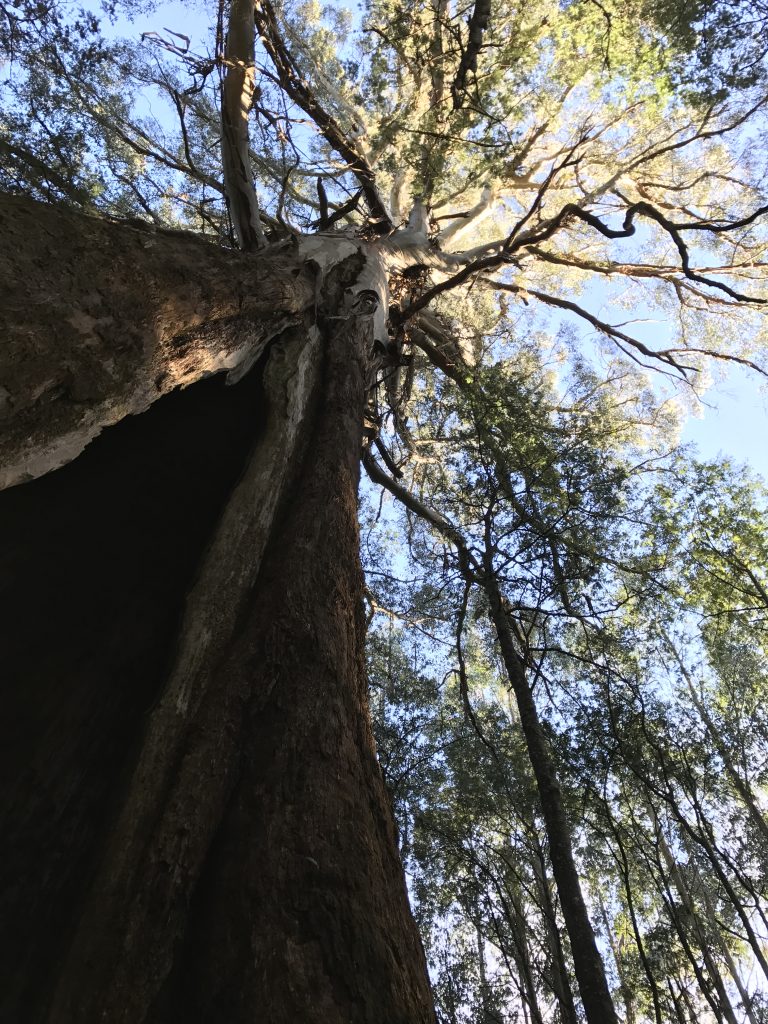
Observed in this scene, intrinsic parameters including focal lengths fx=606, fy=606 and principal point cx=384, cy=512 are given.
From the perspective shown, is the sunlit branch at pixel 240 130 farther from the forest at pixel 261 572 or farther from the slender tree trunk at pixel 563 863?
the slender tree trunk at pixel 563 863

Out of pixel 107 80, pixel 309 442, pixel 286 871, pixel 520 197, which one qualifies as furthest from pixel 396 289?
pixel 520 197

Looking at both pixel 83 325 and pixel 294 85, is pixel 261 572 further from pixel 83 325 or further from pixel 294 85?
pixel 294 85

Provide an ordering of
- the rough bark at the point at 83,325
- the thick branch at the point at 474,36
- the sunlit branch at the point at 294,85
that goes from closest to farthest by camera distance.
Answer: the rough bark at the point at 83,325
the sunlit branch at the point at 294,85
the thick branch at the point at 474,36

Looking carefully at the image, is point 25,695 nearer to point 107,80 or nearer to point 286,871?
point 286,871

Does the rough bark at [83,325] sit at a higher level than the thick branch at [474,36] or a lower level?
lower

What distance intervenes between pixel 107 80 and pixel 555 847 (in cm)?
951

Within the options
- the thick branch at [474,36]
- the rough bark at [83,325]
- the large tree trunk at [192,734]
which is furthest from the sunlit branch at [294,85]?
the rough bark at [83,325]

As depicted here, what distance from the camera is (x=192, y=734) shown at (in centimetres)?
135

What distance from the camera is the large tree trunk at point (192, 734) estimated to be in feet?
3.28

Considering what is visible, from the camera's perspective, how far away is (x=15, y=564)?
1.94m

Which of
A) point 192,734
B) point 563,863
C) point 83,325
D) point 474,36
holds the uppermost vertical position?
point 474,36

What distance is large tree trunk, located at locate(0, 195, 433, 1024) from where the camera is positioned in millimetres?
1000

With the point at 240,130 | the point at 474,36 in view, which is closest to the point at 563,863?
the point at 240,130

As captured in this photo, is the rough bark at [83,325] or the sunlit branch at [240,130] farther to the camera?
the sunlit branch at [240,130]
